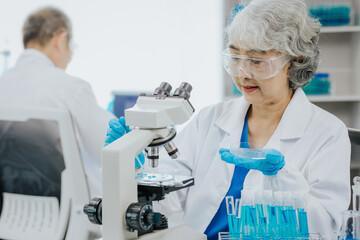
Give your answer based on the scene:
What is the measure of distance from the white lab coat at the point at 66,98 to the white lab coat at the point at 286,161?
0.64m

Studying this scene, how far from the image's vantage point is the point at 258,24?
A: 1.49m

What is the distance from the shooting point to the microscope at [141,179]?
0.95 meters

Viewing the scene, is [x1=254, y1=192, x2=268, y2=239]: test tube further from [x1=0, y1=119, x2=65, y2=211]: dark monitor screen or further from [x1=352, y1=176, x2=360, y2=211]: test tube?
[x1=0, y1=119, x2=65, y2=211]: dark monitor screen

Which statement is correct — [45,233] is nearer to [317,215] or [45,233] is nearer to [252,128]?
[252,128]

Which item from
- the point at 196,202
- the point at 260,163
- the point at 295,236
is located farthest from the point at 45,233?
the point at 295,236

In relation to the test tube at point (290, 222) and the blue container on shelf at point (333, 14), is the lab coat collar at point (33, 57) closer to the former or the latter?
the test tube at point (290, 222)

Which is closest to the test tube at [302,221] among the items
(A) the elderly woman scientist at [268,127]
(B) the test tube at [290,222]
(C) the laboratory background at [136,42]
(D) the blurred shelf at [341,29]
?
(B) the test tube at [290,222]

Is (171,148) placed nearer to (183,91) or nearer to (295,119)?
(183,91)

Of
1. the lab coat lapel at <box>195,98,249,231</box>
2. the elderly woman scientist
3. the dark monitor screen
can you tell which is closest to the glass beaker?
the elderly woman scientist

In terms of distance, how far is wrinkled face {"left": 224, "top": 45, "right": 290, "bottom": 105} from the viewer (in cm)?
148

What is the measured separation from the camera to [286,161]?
56.9 inches

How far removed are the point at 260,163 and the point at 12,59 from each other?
10.7 ft

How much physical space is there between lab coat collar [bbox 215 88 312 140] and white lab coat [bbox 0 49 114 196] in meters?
0.76

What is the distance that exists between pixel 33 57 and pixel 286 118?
4.76 ft
